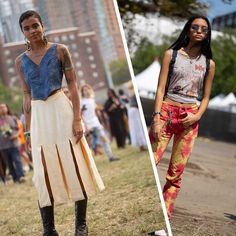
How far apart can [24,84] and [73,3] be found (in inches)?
20.0

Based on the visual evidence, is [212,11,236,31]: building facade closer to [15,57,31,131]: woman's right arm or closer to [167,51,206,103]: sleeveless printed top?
[167,51,206,103]: sleeveless printed top

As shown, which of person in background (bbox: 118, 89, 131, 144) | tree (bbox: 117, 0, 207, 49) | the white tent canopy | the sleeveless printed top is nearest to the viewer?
the sleeveless printed top

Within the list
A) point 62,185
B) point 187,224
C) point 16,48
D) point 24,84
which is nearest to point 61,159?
point 62,185

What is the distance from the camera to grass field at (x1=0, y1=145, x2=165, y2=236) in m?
3.39

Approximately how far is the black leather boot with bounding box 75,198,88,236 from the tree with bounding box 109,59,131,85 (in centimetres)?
66

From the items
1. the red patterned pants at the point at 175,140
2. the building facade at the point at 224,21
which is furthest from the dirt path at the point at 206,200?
the building facade at the point at 224,21

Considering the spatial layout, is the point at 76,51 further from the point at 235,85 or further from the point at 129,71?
the point at 235,85

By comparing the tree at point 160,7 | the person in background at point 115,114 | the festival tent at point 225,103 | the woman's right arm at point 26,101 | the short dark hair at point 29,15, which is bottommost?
the festival tent at point 225,103

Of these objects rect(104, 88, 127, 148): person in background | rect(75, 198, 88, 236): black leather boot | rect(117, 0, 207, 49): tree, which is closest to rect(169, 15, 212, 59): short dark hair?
rect(104, 88, 127, 148): person in background

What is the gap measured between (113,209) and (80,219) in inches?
7.7

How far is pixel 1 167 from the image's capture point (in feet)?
12.0

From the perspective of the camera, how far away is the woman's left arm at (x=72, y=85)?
127 inches

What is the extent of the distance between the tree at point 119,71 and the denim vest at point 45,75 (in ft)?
1.24

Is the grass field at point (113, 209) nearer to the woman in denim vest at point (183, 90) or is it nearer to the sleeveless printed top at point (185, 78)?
the woman in denim vest at point (183, 90)
